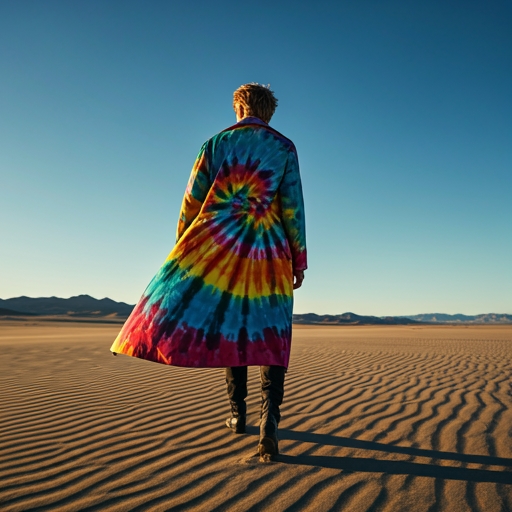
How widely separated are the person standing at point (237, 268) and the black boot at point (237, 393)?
0.42m

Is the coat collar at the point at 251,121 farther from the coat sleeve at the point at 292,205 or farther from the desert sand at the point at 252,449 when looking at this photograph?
the desert sand at the point at 252,449

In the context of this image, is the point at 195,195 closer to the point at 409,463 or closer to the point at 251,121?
the point at 251,121

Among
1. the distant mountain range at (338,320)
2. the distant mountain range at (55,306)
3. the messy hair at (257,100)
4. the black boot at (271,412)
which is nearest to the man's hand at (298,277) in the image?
the black boot at (271,412)

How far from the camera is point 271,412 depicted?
2408 millimetres

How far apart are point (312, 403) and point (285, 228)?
2359mm

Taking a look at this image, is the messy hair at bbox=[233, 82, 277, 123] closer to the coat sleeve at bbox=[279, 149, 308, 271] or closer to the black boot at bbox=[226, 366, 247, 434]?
the coat sleeve at bbox=[279, 149, 308, 271]

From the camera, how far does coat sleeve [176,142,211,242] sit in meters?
2.55

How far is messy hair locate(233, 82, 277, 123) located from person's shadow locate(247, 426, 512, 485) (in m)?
2.17

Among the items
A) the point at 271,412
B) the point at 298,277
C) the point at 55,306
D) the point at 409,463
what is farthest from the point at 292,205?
the point at 55,306

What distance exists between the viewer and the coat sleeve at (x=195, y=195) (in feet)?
8.36

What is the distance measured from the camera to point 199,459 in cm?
249

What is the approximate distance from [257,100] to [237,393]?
199cm

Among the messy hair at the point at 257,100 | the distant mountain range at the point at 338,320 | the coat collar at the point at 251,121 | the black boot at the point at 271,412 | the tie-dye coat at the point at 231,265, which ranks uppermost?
the messy hair at the point at 257,100

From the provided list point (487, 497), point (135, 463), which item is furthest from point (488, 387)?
point (135, 463)
